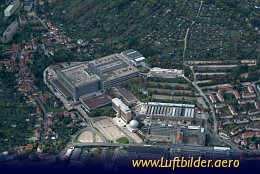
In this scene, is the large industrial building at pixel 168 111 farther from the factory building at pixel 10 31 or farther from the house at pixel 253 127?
the factory building at pixel 10 31

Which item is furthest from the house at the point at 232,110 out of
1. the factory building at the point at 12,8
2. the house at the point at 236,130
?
the factory building at the point at 12,8

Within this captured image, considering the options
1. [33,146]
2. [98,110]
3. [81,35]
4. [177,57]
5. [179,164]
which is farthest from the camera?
[81,35]

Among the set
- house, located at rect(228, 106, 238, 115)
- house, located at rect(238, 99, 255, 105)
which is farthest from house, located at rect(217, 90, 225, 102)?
house, located at rect(238, 99, 255, 105)

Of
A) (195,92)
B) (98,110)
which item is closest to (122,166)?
(98,110)

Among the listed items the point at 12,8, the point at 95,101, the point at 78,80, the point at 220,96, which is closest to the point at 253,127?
the point at 220,96

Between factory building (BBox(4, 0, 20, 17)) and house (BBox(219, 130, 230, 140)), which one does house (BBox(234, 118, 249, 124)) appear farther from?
factory building (BBox(4, 0, 20, 17))

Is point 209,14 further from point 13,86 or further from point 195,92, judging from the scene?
point 13,86

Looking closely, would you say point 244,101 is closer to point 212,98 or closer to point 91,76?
point 212,98
